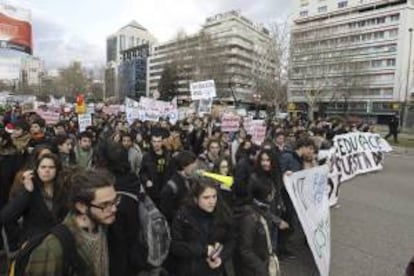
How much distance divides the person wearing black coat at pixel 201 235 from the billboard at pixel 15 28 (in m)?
13.0

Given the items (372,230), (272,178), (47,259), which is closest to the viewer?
(47,259)

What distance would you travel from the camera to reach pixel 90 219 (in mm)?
2059

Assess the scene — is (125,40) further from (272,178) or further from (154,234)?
(154,234)

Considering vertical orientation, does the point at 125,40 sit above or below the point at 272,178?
above

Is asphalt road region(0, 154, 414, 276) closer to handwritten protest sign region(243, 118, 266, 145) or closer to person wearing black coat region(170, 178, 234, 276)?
person wearing black coat region(170, 178, 234, 276)

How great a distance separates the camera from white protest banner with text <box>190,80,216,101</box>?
46.6 ft

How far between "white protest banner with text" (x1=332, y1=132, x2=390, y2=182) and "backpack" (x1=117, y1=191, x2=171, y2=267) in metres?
7.77

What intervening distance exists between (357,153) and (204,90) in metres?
5.51

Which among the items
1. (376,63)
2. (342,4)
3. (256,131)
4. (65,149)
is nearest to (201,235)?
(65,149)

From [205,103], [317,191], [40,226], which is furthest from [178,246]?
[205,103]

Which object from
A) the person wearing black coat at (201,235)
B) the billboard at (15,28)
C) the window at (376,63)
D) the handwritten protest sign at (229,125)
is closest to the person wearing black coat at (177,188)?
the person wearing black coat at (201,235)

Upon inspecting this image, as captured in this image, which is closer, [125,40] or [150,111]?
[150,111]

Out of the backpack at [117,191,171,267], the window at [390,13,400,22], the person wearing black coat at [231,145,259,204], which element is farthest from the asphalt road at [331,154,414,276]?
the window at [390,13,400,22]

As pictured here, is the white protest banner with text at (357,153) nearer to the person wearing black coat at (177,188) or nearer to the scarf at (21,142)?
the person wearing black coat at (177,188)
